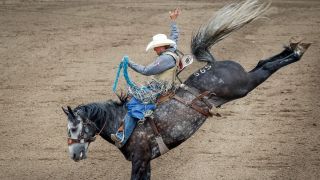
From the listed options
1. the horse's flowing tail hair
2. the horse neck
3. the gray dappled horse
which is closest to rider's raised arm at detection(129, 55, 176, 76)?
the gray dappled horse

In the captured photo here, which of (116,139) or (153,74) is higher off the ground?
(153,74)

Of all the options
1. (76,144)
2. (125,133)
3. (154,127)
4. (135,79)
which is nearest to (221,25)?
(154,127)

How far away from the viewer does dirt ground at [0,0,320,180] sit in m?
10.5

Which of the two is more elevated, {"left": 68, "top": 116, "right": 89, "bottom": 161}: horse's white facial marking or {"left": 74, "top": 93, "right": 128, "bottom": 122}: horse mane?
{"left": 74, "top": 93, "right": 128, "bottom": 122}: horse mane

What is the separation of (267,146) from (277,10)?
10.6m

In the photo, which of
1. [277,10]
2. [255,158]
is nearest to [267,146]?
[255,158]

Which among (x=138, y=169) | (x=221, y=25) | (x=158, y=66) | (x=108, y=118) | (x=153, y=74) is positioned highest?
(x=221, y=25)

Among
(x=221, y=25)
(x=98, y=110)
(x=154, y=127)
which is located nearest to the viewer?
(x=98, y=110)

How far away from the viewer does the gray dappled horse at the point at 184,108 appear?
27.7 feet

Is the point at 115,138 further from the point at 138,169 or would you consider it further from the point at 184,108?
the point at 184,108

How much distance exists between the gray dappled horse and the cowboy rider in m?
0.12

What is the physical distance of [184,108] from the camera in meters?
8.88

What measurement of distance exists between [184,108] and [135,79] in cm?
567

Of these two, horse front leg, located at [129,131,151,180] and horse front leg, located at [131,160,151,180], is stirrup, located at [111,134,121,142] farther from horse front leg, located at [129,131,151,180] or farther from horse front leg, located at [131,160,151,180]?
horse front leg, located at [131,160,151,180]
